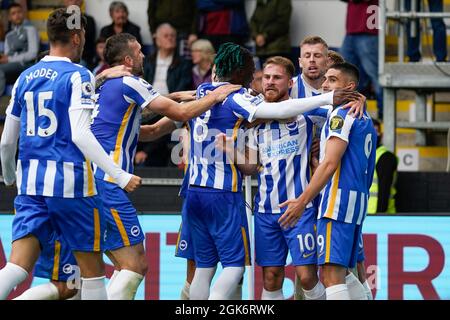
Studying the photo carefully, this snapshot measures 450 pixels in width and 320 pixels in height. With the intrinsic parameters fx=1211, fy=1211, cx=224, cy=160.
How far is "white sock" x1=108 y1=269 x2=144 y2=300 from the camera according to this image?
833 cm

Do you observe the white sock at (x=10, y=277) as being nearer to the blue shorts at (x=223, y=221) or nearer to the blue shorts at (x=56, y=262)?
the blue shorts at (x=56, y=262)

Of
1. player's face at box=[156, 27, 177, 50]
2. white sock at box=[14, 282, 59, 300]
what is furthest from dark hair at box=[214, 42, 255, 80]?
player's face at box=[156, 27, 177, 50]

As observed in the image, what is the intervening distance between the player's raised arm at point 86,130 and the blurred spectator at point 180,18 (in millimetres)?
6694

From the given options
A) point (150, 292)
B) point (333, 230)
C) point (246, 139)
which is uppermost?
point (246, 139)

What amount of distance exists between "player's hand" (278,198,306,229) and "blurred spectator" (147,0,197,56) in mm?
6148

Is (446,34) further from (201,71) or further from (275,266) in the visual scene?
(275,266)

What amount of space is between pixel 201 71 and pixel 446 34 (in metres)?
2.77

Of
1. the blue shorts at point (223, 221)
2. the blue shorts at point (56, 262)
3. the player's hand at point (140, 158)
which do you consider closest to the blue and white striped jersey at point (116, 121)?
the blue shorts at point (223, 221)

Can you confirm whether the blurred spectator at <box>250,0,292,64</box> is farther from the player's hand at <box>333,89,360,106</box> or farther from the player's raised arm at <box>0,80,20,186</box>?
the player's raised arm at <box>0,80,20,186</box>

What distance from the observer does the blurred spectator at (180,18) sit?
14.2 m

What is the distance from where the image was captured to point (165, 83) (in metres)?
13.6

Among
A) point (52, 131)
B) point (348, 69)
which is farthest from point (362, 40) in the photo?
point (52, 131)

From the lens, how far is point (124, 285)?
328 inches
